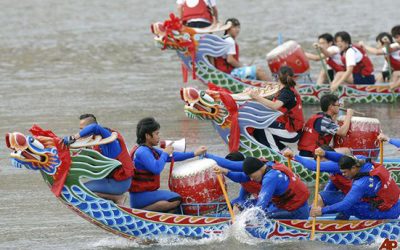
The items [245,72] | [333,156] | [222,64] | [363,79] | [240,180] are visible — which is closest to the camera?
[240,180]

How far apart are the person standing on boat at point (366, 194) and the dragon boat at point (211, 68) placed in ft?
19.6

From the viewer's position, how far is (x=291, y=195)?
33.7 feet

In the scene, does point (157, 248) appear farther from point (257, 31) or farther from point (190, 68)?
point (257, 31)

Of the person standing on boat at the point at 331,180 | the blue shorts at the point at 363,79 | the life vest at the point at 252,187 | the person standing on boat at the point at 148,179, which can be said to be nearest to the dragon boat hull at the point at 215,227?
the person standing on boat at the point at 148,179

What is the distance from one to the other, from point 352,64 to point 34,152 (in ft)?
26.5

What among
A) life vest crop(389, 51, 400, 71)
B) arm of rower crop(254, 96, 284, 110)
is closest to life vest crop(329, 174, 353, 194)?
arm of rower crop(254, 96, 284, 110)

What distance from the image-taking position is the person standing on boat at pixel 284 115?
40.5ft

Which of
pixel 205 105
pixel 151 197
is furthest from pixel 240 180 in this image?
pixel 205 105

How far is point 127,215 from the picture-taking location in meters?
10.1

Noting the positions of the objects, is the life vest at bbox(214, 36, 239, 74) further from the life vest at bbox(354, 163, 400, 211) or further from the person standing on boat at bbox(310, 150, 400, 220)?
the life vest at bbox(354, 163, 400, 211)

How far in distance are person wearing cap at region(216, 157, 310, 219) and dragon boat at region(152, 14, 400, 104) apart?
19.1ft

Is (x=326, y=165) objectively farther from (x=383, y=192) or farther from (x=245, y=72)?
(x=245, y=72)

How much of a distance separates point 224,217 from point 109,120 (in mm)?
6512

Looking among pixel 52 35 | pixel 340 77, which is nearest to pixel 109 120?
pixel 340 77
